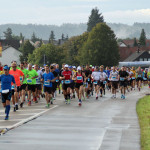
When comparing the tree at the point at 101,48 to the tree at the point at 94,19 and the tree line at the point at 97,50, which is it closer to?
the tree line at the point at 97,50

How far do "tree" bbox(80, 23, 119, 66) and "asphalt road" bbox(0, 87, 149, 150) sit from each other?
3432 inches

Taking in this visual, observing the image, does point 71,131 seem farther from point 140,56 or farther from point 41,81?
point 140,56

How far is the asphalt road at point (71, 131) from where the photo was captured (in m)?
10.4

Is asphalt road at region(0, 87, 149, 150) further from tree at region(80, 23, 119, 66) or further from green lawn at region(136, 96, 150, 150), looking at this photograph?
tree at region(80, 23, 119, 66)

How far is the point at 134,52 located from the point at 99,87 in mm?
134409

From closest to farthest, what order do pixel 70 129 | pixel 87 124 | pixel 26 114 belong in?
pixel 70 129, pixel 87 124, pixel 26 114

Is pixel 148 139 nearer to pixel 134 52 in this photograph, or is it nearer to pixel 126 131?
pixel 126 131

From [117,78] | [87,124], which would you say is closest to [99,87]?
[117,78]

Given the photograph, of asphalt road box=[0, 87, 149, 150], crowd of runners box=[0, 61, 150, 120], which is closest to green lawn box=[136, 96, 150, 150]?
asphalt road box=[0, 87, 149, 150]

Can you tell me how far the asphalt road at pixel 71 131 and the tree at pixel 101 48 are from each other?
286ft

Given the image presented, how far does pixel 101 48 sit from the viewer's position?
105 meters

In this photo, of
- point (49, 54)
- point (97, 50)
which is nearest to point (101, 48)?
point (97, 50)

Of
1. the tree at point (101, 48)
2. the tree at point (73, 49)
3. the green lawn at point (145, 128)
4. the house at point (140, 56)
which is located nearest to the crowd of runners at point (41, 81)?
the green lawn at point (145, 128)

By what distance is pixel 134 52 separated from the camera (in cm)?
16100
